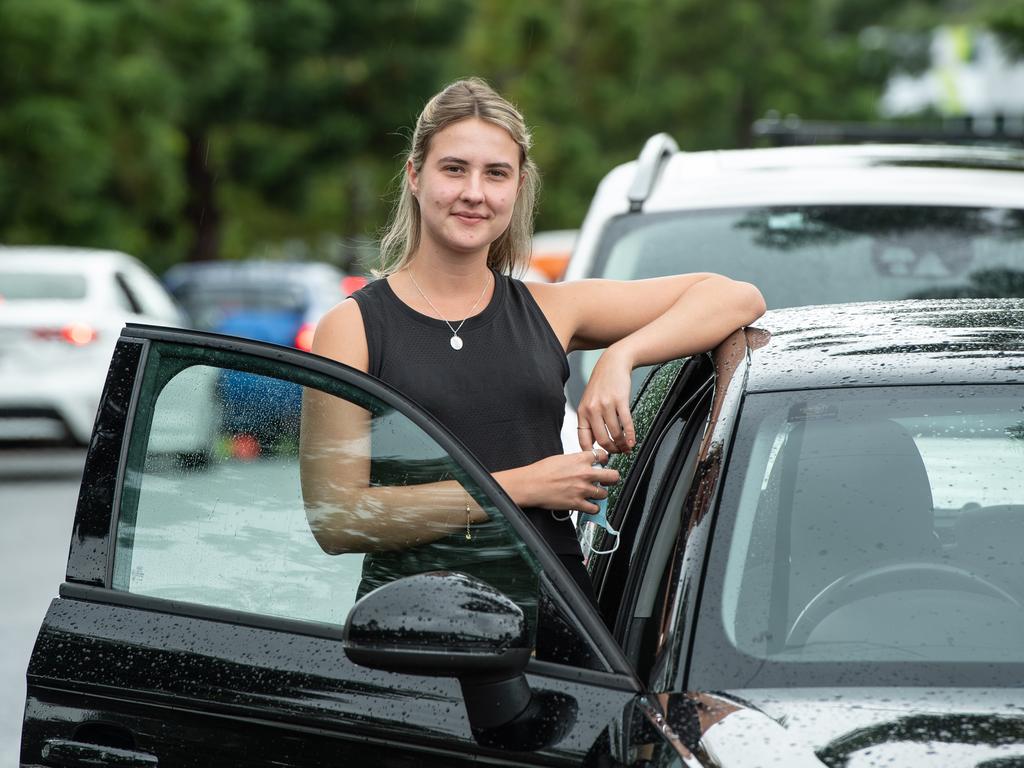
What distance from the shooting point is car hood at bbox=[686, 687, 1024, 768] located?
2.30 m

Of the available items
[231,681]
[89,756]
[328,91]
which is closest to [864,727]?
[231,681]

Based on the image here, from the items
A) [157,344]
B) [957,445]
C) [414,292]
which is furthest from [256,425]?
[957,445]

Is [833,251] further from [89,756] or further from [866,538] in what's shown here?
[89,756]

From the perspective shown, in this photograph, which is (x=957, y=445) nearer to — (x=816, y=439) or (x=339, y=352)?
(x=816, y=439)

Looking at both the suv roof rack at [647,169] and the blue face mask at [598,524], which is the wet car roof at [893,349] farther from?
the suv roof rack at [647,169]

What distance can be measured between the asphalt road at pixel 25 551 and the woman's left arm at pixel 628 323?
147 inches

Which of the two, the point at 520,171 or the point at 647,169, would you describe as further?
the point at 647,169

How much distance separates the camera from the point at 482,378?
126 inches

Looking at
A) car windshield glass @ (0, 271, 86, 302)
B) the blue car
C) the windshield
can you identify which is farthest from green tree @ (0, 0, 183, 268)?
the windshield

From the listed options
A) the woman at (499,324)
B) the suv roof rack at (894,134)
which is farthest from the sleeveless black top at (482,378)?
the suv roof rack at (894,134)

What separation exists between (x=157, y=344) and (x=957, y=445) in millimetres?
1255

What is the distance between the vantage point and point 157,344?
9.41 ft

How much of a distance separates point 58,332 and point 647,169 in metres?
10.2

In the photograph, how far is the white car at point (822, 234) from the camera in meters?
5.23
